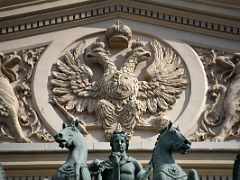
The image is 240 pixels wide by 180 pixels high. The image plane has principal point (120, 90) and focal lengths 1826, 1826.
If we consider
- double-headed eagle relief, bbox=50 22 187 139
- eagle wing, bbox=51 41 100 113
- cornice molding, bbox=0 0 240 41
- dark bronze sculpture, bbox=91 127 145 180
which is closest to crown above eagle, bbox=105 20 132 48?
double-headed eagle relief, bbox=50 22 187 139

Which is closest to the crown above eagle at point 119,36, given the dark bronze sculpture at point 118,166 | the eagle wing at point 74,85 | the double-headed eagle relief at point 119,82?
the double-headed eagle relief at point 119,82

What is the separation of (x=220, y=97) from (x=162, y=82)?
81cm

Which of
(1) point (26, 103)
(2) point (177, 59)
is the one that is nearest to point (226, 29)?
(2) point (177, 59)

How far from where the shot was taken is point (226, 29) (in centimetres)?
2516

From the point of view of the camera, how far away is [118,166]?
21.6 metres

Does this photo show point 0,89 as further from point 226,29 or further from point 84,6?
point 226,29

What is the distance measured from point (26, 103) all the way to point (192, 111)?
2.23 meters

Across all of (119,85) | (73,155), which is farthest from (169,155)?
(119,85)

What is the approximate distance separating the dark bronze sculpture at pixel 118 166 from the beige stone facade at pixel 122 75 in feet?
7.44

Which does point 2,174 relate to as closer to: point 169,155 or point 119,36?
point 169,155

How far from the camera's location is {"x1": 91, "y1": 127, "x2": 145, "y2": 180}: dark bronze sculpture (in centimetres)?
2162

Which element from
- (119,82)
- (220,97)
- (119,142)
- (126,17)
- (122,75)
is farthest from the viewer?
(126,17)

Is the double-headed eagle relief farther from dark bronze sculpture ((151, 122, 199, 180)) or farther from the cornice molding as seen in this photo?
dark bronze sculpture ((151, 122, 199, 180))

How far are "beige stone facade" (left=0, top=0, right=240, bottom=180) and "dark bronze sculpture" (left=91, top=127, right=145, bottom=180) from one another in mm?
2267
